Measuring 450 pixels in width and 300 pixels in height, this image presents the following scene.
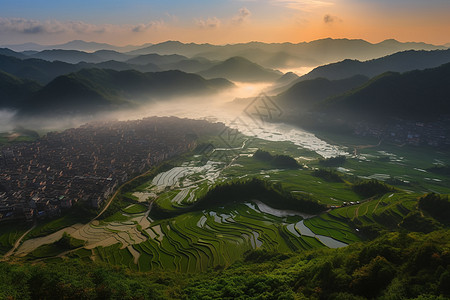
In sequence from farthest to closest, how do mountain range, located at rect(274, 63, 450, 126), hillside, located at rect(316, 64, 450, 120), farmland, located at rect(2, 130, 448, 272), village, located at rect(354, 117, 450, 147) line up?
mountain range, located at rect(274, 63, 450, 126), hillside, located at rect(316, 64, 450, 120), village, located at rect(354, 117, 450, 147), farmland, located at rect(2, 130, 448, 272)

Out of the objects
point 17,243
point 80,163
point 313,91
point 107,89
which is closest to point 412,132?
point 313,91

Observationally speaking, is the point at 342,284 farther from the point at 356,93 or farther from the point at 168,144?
the point at 356,93

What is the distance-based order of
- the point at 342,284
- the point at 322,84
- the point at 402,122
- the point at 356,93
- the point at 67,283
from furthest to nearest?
the point at 322,84, the point at 356,93, the point at 402,122, the point at 67,283, the point at 342,284

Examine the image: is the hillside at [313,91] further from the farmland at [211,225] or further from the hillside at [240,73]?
the hillside at [240,73]

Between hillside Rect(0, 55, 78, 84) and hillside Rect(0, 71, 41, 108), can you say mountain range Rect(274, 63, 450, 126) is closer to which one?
hillside Rect(0, 71, 41, 108)

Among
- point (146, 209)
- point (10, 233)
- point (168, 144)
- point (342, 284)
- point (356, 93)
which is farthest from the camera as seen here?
point (356, 93)

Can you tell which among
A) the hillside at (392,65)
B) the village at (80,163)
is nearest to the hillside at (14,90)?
the village at (80,163)

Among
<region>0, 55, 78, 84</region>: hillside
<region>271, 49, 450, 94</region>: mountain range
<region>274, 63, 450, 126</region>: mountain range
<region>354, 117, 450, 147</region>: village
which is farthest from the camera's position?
<region>0, 55, 78, 84</region>: hillside

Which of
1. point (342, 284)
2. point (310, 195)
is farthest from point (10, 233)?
point (310, 195)

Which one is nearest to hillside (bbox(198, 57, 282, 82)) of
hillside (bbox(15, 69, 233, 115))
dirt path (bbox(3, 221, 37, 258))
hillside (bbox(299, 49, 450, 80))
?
hillside (bbox(15, 69, 233, 115))
